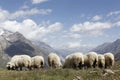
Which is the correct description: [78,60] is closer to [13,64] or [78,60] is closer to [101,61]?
[101,61]

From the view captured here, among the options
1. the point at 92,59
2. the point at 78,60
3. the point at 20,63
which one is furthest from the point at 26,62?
the point at 92,59

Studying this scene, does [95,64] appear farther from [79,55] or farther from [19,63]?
[19,63]

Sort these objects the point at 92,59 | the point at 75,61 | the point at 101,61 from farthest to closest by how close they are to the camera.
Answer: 1. the point at 101,61
2. the point at 92,59
3. the point at 75,61

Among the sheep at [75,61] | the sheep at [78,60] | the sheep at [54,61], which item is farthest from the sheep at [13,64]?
the sheep at [78,60]

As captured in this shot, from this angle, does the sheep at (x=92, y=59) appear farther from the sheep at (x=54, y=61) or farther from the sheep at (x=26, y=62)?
the sheep at (x=26, y=62)

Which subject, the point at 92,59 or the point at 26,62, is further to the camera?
the point at 26,62

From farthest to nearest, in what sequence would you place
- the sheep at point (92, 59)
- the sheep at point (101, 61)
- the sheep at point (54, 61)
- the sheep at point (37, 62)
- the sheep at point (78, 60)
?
the sheep at point (37, 62) → the sheep at point (54, 61) → the sheep at point (101, 61) → the sheep at point (92, 59) → the sheep at point (78, 60)

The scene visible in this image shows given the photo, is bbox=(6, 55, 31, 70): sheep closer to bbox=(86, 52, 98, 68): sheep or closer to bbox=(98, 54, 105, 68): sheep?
bbox=(86, 52, 98, 68): sheep

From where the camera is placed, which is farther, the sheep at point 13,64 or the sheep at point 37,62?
the sheep at point 37,62

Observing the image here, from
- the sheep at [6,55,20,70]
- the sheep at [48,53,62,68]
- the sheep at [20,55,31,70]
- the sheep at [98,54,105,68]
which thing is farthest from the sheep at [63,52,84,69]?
the sheep at [6,55,20,70]

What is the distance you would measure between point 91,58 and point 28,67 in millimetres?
11805

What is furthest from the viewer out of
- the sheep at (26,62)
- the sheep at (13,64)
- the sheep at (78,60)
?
the sheep at (26,62)

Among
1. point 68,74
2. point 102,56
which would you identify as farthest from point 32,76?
point 102,56

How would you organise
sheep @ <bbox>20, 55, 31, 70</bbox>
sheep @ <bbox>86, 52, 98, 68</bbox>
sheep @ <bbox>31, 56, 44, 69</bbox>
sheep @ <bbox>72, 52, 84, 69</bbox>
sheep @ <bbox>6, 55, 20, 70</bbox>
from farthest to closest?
sheep @ <bbox>31, 56, 44, 69</bbox>, sheep @ <bbox>20, 55, 31, 70</bbox>, sheep @ <bbox>6, 55, 20, 70</bbox>, sheep @ <bbox>86, 52, 98, 68</bbox>, sheep @ <bbox>72, 52, 84, 69</bbox>
